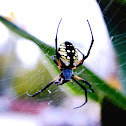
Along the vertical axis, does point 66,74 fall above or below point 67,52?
below

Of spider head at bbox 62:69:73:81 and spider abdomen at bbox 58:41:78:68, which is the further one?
spider head at bbox 62:69:73:81

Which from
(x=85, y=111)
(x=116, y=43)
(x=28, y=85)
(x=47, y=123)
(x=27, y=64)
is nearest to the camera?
(x=116, y=43)

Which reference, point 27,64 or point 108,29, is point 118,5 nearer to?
point 108,29

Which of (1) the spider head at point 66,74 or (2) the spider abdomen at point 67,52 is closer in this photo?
(2) the spider abdomen at point 67,52

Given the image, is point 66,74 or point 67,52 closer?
point 67,52

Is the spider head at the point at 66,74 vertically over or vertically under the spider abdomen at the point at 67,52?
under

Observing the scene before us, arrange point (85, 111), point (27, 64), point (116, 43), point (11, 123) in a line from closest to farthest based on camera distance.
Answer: point (116, 43)
point (27, 64)
point (85, 111)
point (11, 123)

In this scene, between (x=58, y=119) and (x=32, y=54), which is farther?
(x=58, y=119)

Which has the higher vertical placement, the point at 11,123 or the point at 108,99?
the point at 108,99

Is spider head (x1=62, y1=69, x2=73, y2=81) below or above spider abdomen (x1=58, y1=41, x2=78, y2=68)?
below

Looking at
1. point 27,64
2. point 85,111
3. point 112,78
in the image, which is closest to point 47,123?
point 85,111

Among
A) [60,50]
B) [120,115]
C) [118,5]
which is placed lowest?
[120,115]
